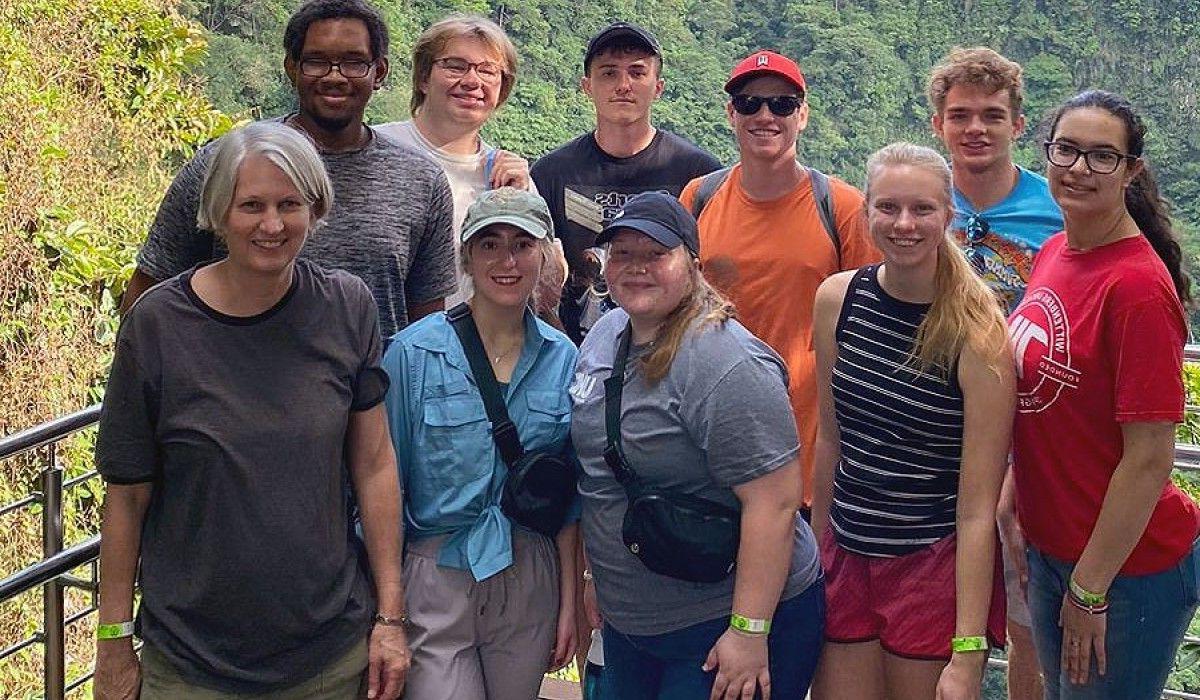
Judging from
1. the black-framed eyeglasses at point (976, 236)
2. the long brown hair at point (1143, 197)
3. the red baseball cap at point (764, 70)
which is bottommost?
the black-framed eyeglasses at point (976, 236)

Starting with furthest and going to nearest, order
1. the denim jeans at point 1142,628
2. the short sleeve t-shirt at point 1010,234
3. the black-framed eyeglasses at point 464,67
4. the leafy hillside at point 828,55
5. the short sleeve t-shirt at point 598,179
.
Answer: the leafy hillside at point 828,55, the short sleeve t-shirt at point 598,179, the black-framed eyeglasses at point 464,67, the short sleeve t-shirt at point 1010,234, the denim jeans at point 1142,628

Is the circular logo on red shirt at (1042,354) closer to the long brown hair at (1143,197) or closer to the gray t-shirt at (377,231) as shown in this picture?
the long brown hair at (1143,197)

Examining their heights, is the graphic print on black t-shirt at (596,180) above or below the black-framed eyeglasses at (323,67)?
below

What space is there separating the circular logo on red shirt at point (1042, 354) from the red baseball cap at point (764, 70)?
0.86m

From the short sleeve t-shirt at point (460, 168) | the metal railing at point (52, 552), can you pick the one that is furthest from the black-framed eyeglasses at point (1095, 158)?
the short sleeve t-shirt at point (460, 168)

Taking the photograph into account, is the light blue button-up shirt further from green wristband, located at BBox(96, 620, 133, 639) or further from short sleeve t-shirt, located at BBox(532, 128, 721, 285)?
short sleeve t-shirt, located at BBox(532, 128, 721, 285)

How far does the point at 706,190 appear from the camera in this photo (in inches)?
108

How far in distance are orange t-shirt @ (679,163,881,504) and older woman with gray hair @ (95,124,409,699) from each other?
990 millimetres

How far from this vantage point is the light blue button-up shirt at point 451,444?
6.57 feet

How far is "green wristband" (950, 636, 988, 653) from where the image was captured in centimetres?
192

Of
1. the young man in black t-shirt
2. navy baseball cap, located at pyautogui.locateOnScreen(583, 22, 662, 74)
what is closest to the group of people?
the young man in black t-shirt

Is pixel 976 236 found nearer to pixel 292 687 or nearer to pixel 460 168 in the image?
pixel 460 168

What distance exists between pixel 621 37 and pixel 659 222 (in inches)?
48.0

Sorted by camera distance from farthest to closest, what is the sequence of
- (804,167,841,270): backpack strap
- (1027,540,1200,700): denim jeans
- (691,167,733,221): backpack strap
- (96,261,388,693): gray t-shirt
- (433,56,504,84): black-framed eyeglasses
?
(433,56,504,84): black-framed eyeglasses
(691,167,733,221): backpack strap
(804,167,841,270): backpack strap
(1027,540,1200,700): denim jeans
(96,261,388,693): gray t-shirt
